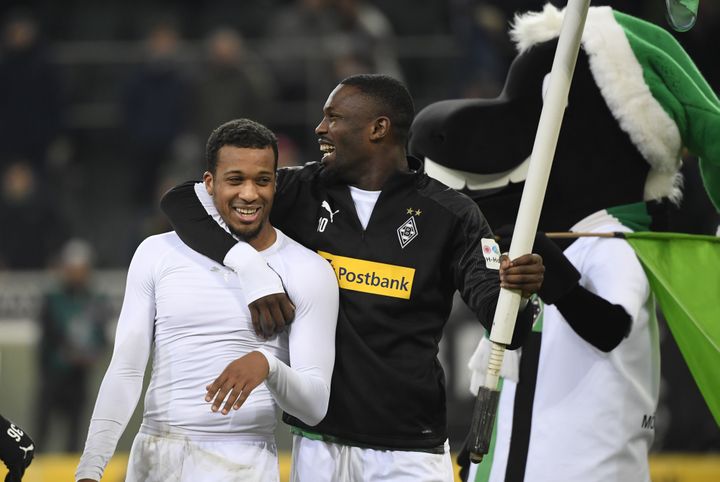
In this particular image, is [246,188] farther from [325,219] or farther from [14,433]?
[14,433]

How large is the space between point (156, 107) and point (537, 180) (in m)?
7.60

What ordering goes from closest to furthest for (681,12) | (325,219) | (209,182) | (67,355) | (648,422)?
(681,12) → (209,182) → (325,219) → (648,422) → (67,355)

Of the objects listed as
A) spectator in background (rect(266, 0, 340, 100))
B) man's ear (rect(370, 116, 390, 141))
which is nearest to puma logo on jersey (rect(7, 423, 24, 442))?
man's ear (rect(370, 116, 390, 141))

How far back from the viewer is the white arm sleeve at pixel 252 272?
12.0 feet

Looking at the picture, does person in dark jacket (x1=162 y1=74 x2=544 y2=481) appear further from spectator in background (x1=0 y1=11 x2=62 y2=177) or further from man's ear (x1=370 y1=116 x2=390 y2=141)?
spectator in background (x1=0 y1=11 x2=62 y2=177)

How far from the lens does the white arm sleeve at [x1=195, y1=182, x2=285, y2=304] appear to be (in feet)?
12.0

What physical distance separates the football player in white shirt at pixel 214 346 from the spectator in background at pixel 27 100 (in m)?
7.30

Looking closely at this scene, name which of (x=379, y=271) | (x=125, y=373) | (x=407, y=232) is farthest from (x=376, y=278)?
(x=125, y=373)

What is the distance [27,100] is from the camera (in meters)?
10.8

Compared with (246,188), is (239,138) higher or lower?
higher

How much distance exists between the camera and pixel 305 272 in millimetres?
3797

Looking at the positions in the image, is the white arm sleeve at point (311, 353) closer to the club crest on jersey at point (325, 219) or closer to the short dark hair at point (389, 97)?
the club crest on jersey at point (325, 219)

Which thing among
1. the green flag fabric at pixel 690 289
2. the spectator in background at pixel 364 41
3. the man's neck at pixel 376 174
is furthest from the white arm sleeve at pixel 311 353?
the spectator in background at pixel 364 41

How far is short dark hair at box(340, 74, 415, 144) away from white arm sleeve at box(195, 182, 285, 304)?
25.7 inches
